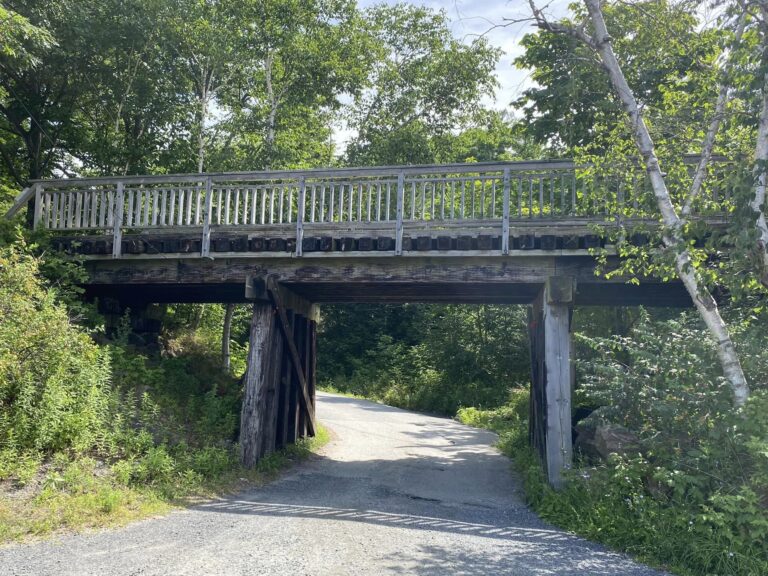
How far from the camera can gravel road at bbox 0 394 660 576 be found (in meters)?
5.22

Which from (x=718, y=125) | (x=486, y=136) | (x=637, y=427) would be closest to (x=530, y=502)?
(x=637, y=427)

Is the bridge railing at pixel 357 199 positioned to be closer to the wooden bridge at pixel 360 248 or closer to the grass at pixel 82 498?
the wooden bridge at pixel 360 248

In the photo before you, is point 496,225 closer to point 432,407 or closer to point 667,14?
point 667,14

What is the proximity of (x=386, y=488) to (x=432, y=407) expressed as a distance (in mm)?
14394

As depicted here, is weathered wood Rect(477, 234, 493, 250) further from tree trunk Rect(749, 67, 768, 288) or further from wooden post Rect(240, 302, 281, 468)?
tree trunk Rect(749, 67, 768, 288)

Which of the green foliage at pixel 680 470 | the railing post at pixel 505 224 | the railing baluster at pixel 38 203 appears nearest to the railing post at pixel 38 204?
the railing baluster at pixel 38 203

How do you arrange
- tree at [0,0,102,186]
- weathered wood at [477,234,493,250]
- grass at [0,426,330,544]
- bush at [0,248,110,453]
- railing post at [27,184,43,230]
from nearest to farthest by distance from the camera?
grass at [0,426,330,544], bush at [0,248,110,453], weathered wood at [477,234,493,250], railing post at [27,184,43,230], tree at [0,0,102,186]

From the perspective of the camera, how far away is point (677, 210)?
304 inches

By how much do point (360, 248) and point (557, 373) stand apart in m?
3.50

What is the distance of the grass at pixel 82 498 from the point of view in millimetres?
6016

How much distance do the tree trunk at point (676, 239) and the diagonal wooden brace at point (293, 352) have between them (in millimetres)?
5797

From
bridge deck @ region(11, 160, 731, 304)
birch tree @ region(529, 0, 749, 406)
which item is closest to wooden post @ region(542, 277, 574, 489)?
bridge deck @ region(11, 160, 731, 304)

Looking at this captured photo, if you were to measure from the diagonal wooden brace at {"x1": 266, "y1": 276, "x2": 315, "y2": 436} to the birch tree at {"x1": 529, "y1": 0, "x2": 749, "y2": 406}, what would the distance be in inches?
217

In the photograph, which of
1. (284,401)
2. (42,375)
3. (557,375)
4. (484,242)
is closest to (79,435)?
(42,375)
